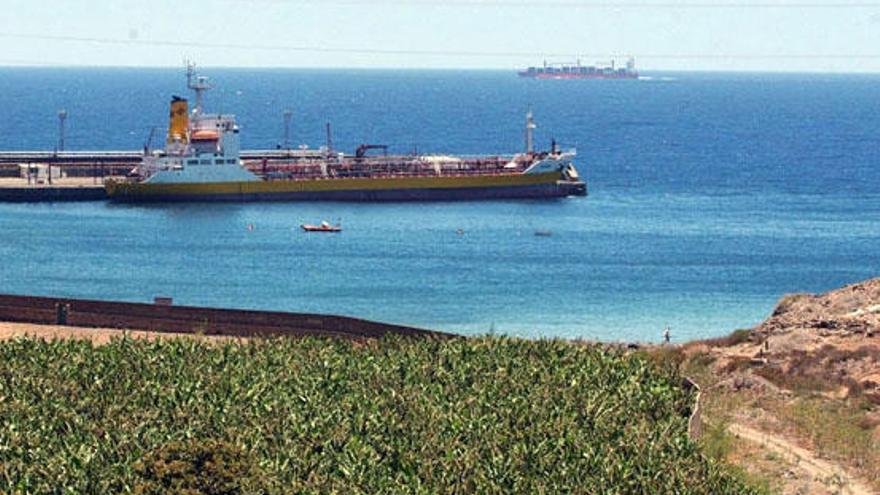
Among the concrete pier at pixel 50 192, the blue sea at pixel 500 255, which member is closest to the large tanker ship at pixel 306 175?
the concrete pier at pixel 50 192

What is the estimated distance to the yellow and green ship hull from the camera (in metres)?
116

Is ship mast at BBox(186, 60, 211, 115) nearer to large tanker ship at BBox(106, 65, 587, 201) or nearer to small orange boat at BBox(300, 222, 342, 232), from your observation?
large tanker ship at BBox(106, 65, 587, 201)

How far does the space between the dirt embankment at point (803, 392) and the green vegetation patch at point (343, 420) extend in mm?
2390

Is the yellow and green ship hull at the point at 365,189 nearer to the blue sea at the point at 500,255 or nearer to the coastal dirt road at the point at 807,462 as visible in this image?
the blue sea at the point at 500,255

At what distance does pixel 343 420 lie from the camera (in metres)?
33.2

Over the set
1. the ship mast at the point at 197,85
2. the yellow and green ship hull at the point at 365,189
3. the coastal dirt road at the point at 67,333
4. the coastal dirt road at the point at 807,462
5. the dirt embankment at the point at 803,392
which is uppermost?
the ship mast at the point at 197,85

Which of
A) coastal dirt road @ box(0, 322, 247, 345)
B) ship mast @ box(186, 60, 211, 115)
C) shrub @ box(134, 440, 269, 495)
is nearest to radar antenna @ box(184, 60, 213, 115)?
ship mast @ box(186, 60, 211, 115)

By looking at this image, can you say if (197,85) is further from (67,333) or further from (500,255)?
(67,333)

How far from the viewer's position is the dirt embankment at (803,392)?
116ft

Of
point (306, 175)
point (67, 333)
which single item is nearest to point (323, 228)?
point (306, 175)

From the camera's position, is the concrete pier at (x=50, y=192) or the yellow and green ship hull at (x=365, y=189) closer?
the concrete pier at (x=50, y=192)

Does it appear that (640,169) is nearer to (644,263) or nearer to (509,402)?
(644,263)

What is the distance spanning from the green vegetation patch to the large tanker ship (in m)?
76.4

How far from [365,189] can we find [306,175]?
5400mm
